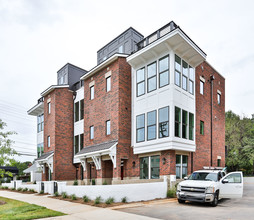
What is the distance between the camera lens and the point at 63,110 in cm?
2442

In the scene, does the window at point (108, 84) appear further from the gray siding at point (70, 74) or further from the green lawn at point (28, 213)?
the green lawn at point (28, 213)

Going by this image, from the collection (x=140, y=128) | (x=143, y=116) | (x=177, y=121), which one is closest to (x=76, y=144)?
(x=140, y=128)

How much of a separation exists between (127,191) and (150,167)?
4.01 metres

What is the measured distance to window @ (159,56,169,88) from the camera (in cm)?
1652

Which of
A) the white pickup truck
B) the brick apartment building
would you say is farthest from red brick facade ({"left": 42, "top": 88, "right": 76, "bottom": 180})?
the white pickup truck

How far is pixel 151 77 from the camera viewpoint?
691 inches

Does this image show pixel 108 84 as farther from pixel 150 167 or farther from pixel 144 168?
pixel 150 167

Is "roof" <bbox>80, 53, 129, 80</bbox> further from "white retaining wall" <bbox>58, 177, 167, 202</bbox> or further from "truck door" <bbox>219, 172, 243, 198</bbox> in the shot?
"truck door" <bbox>219, 172, 243, 198</bbox>

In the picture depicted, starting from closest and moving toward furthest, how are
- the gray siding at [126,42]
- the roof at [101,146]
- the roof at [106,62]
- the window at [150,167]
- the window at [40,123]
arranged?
the window at [150,167], the roof at [101,146], the roof at [106,62], the gray siding at [126,42], the window at [40,123]

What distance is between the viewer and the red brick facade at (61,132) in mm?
23188

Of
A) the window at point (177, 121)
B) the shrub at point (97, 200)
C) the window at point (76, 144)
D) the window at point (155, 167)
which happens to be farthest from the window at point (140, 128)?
the window at point (76, 144)

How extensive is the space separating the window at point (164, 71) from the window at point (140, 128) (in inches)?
106

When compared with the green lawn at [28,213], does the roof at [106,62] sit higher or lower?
higher

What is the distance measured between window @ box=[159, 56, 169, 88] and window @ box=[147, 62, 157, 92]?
0.50m
